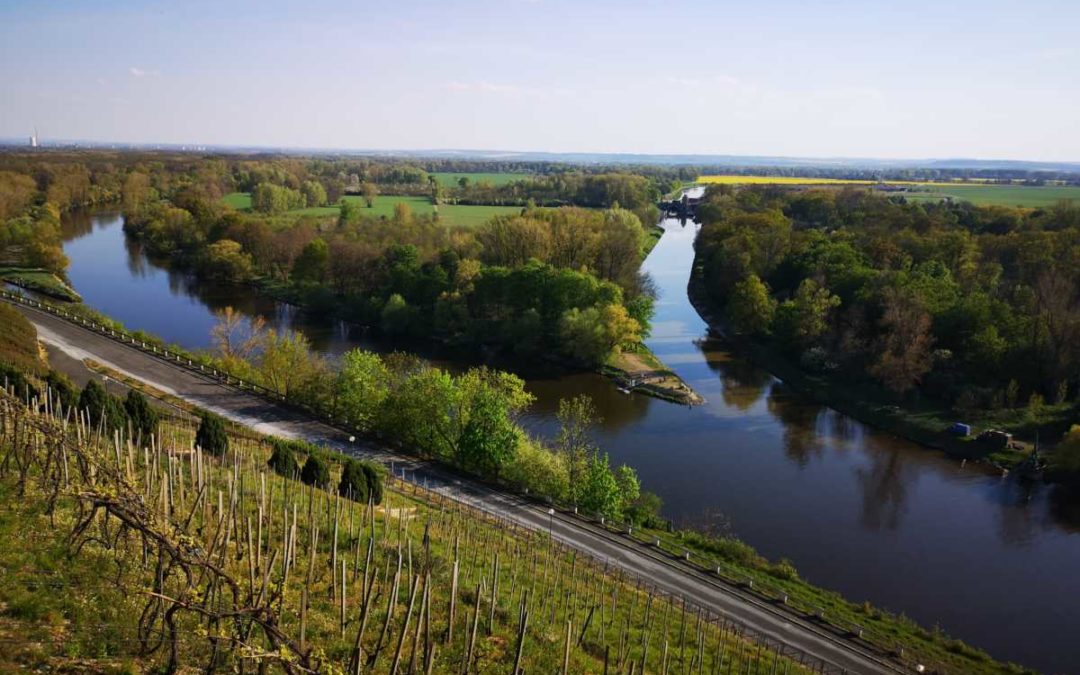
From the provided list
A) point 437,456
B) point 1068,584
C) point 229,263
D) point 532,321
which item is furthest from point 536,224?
point 1068,584

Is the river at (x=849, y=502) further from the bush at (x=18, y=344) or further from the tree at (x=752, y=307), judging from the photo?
the bush at (x=18, y=344)

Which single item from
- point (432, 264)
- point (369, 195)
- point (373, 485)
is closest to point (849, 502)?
point (373, 485)

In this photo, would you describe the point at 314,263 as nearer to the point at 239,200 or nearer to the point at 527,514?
the point at 527,514

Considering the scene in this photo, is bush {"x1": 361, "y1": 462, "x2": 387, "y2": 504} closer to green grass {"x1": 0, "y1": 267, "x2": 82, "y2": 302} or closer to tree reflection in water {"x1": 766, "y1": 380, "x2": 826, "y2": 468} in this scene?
tree reflection in water {"x1": 766, "y1": 380, "x2": 826, "y2": 468}

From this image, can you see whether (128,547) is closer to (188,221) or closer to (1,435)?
(1,435)

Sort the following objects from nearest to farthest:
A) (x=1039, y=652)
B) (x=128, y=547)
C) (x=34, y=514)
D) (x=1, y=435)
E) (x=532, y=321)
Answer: (x=128, y=547) → (x=34, y=514) → (x=1, y=435) → (x=1039, y=652) → (x=532, y=321)
